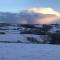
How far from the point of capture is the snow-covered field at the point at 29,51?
1.80 metres

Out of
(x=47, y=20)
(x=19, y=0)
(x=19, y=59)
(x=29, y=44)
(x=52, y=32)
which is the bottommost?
(x=19, y=59)

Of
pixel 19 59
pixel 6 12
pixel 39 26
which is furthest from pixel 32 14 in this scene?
pixel 19 59

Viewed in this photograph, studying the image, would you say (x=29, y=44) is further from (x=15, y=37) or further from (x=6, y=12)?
(x=6, y=12)

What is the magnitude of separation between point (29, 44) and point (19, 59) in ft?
0.65

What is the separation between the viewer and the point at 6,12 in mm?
1785

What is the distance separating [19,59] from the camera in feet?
5.82

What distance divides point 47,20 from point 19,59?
474 mm

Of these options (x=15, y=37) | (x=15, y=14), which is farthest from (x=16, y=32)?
(x=15, y=14)

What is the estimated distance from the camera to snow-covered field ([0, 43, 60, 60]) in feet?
5.92

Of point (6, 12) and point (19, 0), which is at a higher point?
point (19, 0)

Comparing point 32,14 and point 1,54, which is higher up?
point 32,14

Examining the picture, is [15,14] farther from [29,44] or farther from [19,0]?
[29,44]

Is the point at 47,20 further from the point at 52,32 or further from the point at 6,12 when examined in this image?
the point at 6,12

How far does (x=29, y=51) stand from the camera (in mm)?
1855
